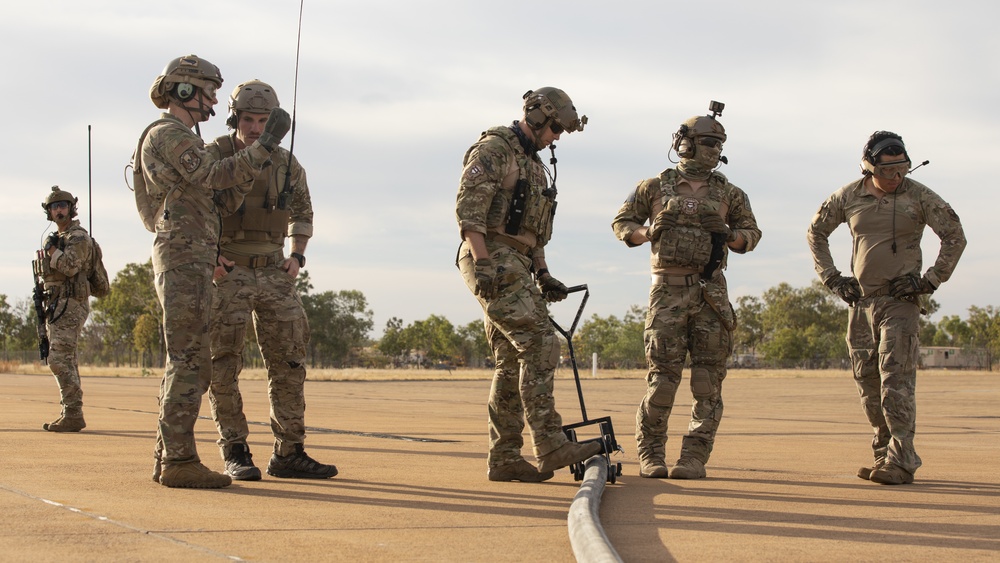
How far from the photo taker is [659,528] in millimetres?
4887

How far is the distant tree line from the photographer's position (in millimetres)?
98312

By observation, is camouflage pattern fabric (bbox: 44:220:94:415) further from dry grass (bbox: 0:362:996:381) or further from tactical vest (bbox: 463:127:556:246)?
dry grass (bbox: 0:362:996:381)

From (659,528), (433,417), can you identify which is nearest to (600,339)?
(433,417)

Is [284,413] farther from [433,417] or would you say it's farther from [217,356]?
[433,417]

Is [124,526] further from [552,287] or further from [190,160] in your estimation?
[552,287]

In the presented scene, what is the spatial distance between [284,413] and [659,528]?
2.90 meters

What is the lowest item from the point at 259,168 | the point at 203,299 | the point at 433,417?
the point at 433,417

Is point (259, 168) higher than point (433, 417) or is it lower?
higher

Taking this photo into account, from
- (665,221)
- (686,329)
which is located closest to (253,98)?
(665,221)

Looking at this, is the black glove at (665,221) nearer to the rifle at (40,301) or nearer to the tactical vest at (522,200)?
the tactical vest at (522,200)

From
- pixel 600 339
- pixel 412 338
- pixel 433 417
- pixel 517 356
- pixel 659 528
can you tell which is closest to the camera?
pixel 659 528

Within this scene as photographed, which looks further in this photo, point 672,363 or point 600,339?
point 600,339

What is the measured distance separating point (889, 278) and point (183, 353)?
4.53 meters

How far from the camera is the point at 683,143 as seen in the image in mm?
7789
